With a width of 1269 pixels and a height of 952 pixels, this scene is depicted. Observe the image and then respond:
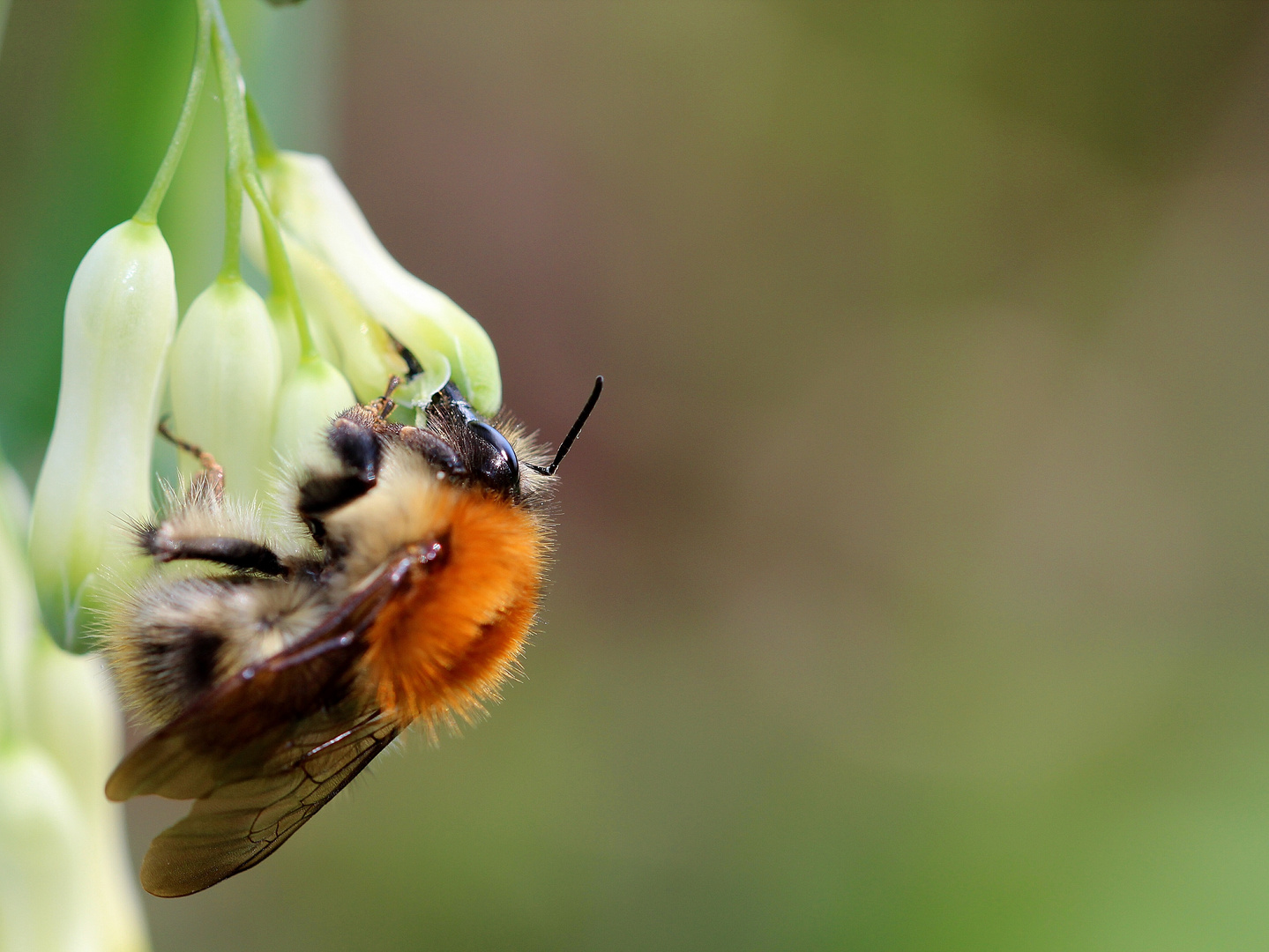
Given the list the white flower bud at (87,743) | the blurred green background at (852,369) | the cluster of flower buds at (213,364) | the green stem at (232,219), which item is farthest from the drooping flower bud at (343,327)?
the blurred green background at (852,369)

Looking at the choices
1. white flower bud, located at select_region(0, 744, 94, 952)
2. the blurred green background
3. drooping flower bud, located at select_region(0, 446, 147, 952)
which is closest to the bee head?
drooping flower bud, located at select_region(0, 446, 147, 952)

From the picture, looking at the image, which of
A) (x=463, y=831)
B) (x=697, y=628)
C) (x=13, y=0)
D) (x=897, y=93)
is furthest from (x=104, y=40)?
(x=897, y=93)

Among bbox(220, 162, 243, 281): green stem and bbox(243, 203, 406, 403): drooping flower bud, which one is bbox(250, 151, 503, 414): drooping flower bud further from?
bbox(220, 162, 243, 281): green stem

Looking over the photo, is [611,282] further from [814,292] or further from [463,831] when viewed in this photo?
[463,831]

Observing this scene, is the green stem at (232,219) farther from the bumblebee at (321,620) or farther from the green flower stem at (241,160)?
the bumblebee at (321,620)

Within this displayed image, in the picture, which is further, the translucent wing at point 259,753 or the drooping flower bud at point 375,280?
the drooping flower bud at point 375,280

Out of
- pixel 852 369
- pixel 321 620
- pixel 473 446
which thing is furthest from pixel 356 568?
pixel 852 369

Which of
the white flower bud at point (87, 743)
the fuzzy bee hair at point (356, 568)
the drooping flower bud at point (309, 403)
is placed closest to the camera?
the fuzzy bee hair at point (356, 568)
